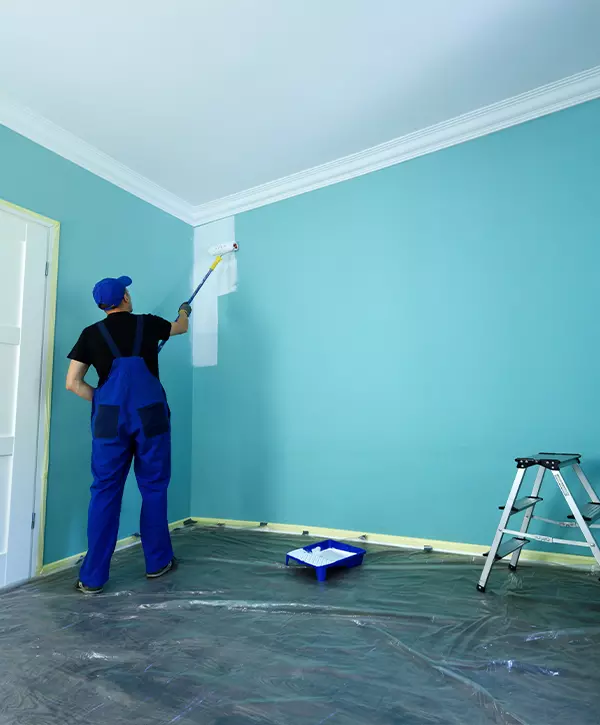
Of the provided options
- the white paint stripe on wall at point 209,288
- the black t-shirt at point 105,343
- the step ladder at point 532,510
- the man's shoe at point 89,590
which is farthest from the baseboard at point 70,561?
the step ladder at point 532,510

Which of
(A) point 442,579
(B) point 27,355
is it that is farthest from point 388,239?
(B) point 27,355

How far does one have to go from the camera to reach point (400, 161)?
304 cm

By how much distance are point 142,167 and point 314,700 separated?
10.2 ft

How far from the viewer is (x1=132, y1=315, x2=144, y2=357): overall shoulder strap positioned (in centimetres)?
234

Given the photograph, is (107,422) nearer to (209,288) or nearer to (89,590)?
(89,590)

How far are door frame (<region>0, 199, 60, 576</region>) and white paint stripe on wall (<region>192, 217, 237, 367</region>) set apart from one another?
46.3 inches

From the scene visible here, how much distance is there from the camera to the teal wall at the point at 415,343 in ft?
8.28

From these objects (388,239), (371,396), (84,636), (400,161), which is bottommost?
(84,636)

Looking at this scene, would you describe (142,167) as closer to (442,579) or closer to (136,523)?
(136,523)

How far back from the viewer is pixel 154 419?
7.59ft

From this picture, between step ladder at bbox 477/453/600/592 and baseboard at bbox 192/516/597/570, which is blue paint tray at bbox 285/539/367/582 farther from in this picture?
step ladder at bbox 477/453/600/592

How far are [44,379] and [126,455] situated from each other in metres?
0.72

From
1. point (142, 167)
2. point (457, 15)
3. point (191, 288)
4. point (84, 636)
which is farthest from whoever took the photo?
point (191, 288)

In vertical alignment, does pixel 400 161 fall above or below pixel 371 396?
above
